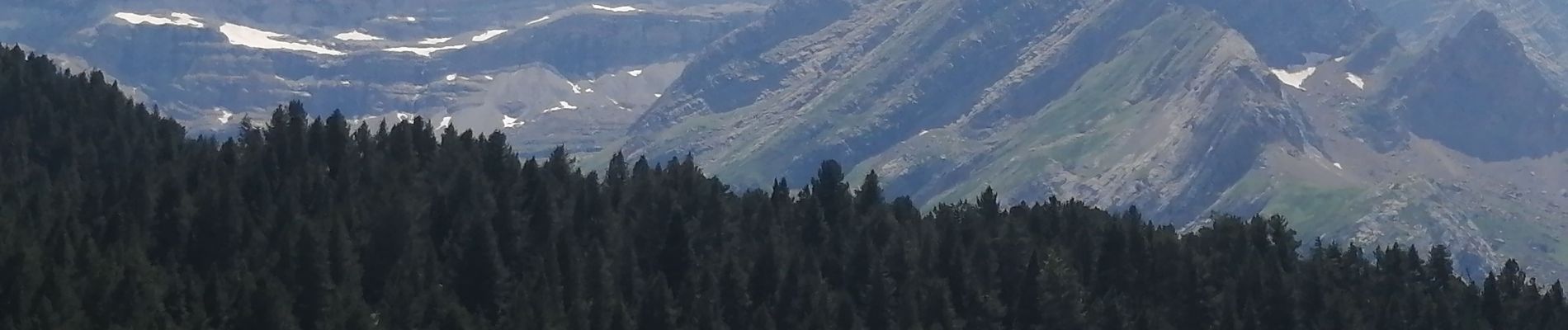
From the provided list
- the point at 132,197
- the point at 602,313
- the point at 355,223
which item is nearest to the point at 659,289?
the point at 602,313

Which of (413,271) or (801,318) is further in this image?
(801,318)

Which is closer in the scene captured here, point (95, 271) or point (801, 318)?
point (95, 271)

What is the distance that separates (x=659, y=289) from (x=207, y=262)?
32.7m

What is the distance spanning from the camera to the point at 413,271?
17525cm

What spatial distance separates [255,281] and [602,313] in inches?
1022

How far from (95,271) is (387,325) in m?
18.8

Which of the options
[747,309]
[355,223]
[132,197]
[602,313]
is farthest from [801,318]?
[132,197]

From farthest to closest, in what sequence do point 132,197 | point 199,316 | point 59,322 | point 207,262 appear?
point 132,197
point 207,262
point 199,316
point 59,322

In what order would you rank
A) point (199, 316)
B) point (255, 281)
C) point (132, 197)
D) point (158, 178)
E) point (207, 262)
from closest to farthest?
point (199, 316), point (255, 281), point (207, 262), point (132, 197), point (158, 178)

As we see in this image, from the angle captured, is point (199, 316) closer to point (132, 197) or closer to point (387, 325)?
point (387, 325)

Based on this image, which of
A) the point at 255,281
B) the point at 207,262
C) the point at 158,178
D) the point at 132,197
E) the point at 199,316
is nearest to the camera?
the point at 199,316

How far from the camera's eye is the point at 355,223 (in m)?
188

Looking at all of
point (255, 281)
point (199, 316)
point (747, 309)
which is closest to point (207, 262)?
point (255, 281)

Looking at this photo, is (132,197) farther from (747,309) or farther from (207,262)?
(747,309)
